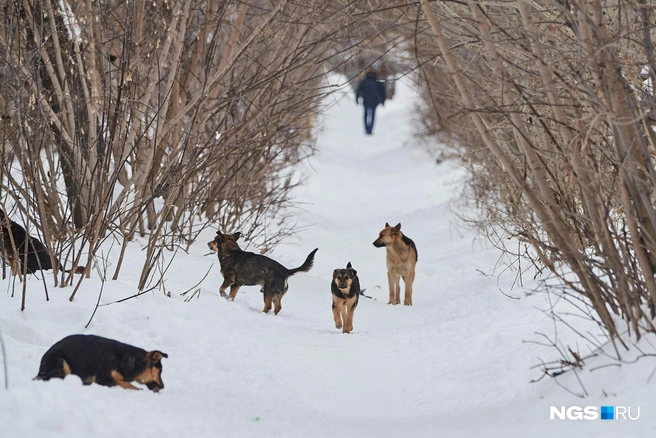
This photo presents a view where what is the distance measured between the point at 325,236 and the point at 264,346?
36.9ft

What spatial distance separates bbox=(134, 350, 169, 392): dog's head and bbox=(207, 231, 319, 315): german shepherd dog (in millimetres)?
4349

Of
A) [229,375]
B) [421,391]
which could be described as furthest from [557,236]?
[229,375]

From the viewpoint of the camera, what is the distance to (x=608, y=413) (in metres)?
4.29

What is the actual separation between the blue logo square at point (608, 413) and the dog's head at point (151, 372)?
2.48 metres

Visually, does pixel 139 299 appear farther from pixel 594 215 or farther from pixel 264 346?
pixel 594 215

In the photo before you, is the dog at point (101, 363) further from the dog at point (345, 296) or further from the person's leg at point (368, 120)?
the person's leg at point (368, 120)

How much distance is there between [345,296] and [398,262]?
2875mm

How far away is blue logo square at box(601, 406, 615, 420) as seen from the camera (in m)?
4.25

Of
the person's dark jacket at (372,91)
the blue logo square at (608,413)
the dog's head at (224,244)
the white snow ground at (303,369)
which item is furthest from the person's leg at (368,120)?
the blue logo square at (608,413)

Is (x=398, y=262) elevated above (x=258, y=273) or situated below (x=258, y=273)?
above

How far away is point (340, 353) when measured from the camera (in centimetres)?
736

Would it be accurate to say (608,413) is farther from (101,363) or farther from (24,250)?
(24,250)

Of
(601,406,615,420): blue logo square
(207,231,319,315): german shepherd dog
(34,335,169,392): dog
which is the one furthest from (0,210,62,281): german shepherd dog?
(601,406,615,420): blue logo square

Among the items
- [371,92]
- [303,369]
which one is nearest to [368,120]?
[371,92]
